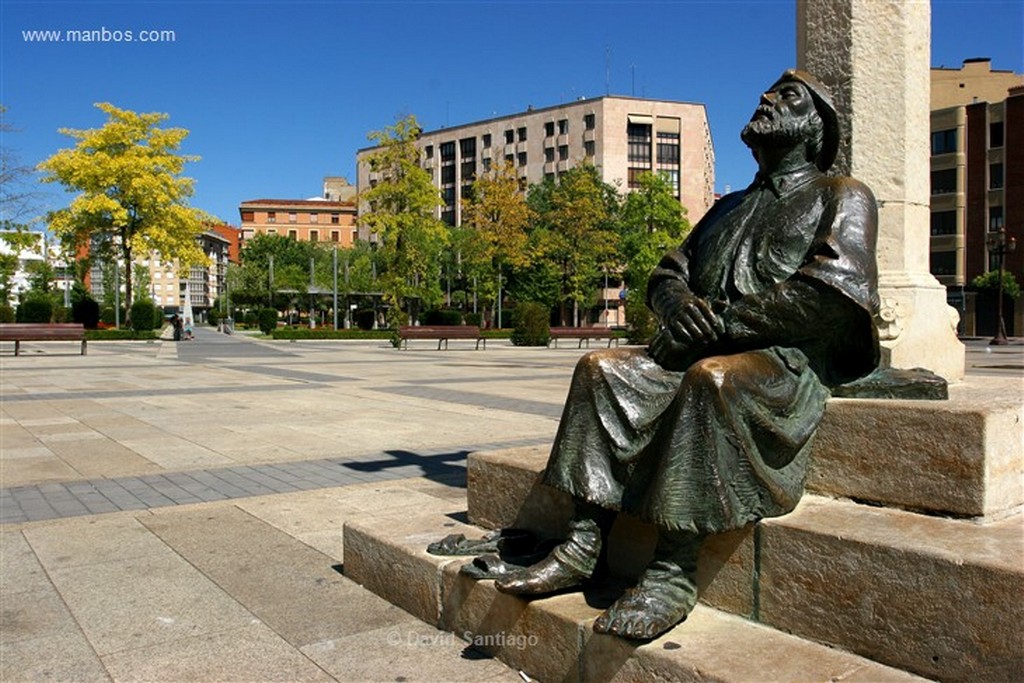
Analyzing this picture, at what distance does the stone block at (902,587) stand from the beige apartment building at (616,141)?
7593 cm

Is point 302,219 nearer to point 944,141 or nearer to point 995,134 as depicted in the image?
point 944,141

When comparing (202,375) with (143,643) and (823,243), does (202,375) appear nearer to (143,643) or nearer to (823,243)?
(143,643)

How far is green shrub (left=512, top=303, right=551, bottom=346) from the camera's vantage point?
1433 inches

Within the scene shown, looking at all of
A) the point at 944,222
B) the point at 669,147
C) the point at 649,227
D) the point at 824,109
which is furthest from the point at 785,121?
the point at 669,147

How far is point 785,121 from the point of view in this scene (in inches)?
137

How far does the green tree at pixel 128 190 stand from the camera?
4119 cm

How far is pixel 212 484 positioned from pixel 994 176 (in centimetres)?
5789

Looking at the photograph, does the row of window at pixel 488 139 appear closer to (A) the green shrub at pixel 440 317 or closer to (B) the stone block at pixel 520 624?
(A) the green shrub at pixel 440 317

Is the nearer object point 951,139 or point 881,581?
point 881,581

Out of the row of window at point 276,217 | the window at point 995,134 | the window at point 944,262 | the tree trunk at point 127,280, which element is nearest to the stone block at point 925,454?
the tree trunk at point 127,280

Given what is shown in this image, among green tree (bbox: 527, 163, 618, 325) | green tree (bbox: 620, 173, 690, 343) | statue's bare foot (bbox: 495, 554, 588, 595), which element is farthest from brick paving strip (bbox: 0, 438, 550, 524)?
green tree (bbox: 527, 163, 618, 325)

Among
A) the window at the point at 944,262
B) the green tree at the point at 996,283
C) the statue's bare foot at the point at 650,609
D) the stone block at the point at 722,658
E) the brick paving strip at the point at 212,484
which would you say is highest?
the window at the point at 944,262

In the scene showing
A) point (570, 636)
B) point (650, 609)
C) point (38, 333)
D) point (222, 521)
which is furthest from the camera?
point (38, 333)

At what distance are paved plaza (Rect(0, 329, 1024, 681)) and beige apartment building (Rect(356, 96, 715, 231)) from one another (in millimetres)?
68615
